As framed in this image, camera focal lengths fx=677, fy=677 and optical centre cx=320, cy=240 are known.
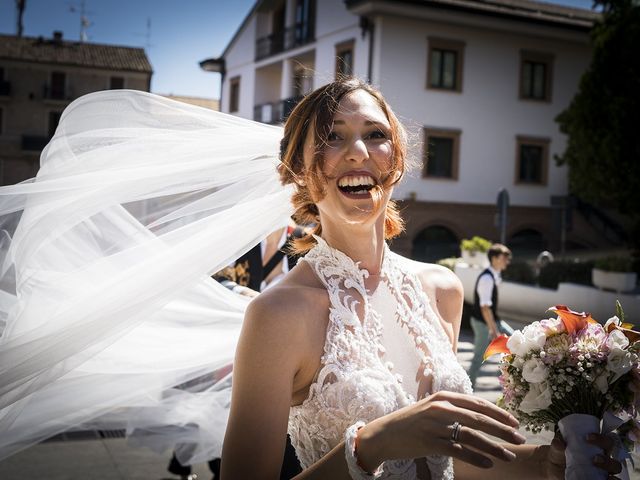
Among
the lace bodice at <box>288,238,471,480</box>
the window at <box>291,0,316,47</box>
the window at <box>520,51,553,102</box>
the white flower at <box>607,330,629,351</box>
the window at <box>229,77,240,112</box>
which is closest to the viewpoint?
the lace bodice at <box>288,238,471,480</box>

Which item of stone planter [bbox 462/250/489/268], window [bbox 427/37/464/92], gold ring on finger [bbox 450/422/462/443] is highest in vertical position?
window [bbox 427/37/464/92]

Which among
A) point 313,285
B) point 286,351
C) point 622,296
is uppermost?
point 313,285

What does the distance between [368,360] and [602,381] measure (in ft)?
2.14

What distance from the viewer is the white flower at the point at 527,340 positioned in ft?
6.56

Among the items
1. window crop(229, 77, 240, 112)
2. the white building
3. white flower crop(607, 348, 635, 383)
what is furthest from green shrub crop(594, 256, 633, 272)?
window crop(229, 77, 240, 112)

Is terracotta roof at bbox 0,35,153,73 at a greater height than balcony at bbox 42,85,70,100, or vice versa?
terracotta roof at bbox 0,35,153,73

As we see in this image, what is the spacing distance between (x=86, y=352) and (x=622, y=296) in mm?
14426

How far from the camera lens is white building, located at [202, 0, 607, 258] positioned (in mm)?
24703

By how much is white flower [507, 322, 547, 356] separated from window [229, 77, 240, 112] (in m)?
34.2

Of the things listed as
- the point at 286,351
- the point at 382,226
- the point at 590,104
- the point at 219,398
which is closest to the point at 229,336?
the point at 219,398

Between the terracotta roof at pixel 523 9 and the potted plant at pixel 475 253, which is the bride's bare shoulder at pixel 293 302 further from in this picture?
the terracotta roof at pixel 523 9

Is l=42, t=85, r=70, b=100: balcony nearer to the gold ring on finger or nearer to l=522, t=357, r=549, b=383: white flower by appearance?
l=522, t=357, r=549, b=383: white flower

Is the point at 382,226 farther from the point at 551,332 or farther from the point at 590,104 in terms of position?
the point at 590,104

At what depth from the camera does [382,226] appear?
2176 mm
